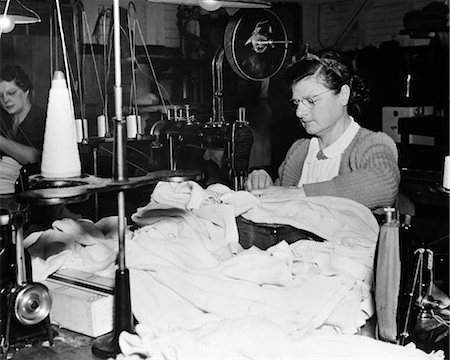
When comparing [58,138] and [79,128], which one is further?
[79,128]

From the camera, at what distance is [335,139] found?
2.82 m

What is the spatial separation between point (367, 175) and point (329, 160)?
1.13ft

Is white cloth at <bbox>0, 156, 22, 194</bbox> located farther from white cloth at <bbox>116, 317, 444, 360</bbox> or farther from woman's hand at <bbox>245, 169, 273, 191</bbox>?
white cloth at <bbox>116, 317, 444, 360</bbox>

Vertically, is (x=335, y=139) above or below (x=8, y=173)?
above

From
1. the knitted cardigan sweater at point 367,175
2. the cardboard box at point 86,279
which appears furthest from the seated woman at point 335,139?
the cardboard box at point 86,279

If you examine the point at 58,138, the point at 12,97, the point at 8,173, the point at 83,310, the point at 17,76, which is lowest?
the point at 83,310

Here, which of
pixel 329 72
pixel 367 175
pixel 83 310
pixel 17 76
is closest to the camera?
pixel 83 310

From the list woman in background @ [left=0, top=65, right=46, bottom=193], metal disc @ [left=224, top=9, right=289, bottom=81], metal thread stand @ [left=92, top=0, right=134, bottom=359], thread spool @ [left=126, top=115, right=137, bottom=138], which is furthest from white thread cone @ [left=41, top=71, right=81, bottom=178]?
woman in background @ [left=0, top=65, right=46, bottom=193]

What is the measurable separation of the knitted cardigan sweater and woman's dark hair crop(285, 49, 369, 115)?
0.20 meters

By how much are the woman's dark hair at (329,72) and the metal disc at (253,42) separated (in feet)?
0.91

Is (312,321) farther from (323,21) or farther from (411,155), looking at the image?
(323,21)

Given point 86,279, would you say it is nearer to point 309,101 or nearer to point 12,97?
point 309,101

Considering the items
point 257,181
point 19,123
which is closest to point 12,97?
point 19,123

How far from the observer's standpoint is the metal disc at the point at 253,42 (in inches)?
119
